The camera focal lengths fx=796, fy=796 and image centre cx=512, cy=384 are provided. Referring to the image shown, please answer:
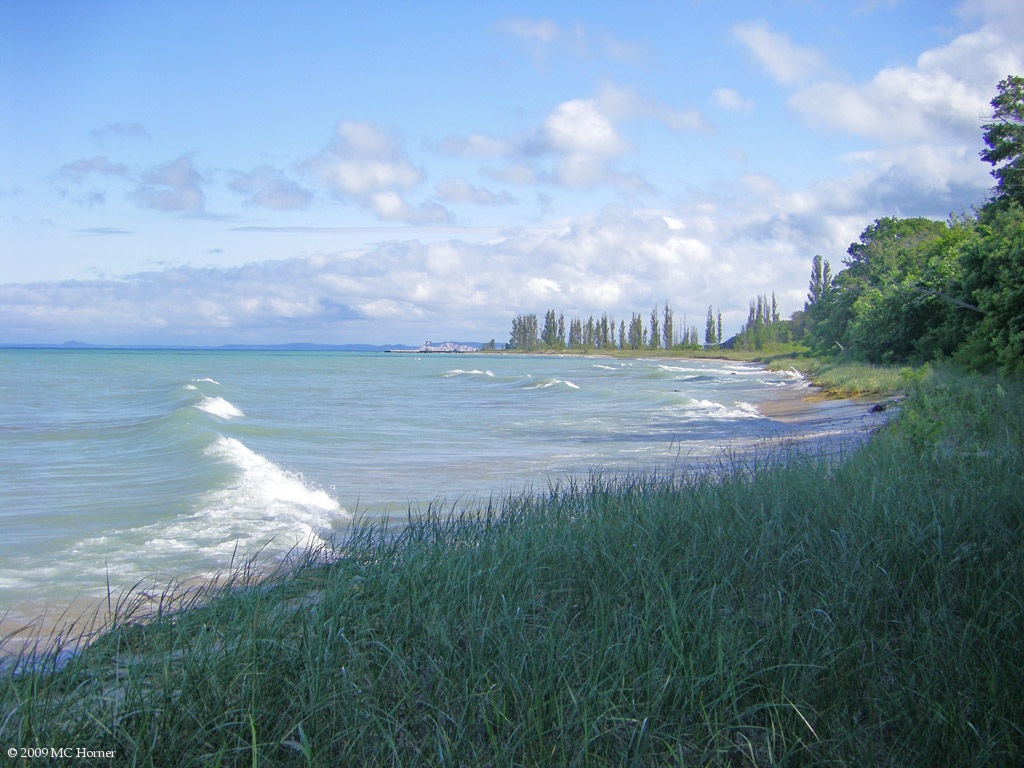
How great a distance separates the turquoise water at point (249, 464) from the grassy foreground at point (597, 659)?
168 cm

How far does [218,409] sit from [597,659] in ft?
87.8

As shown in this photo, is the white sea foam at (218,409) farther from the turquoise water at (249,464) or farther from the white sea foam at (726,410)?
the white sea foam at (726,410)

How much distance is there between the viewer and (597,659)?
3.73 metres

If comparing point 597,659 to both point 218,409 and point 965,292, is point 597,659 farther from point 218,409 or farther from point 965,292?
point 218,409

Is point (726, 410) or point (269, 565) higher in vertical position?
point (269, 565)

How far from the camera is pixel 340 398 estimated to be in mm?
38844

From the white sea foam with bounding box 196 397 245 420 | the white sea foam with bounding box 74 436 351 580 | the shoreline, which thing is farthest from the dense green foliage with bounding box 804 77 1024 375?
the white sea foam with bounding box 196 397 245 420

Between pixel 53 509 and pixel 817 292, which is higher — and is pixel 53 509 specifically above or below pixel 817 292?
below

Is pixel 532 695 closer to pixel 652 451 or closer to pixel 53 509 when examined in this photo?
pixel 53 509

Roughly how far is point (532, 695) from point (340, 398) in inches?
1434

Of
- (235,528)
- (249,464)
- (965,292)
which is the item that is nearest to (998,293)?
(965,292)

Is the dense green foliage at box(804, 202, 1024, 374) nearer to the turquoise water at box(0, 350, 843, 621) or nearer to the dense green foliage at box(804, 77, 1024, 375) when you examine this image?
the dense green foliage at box(804, 77, 1024, 375)

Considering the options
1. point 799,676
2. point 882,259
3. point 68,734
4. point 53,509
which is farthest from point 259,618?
point 882,259

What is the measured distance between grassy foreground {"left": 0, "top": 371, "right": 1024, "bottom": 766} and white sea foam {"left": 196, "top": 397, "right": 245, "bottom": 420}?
2250cm
